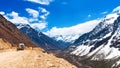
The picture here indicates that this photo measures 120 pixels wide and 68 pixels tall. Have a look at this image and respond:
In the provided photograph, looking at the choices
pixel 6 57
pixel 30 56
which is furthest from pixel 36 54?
pixel 6 57

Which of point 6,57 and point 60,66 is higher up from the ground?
point 6,57

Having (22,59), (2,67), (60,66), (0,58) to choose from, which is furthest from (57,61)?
(0,58)

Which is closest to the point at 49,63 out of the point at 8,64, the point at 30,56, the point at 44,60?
the point at 44,60

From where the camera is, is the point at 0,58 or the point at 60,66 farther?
the point at 0,58

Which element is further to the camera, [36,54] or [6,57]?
[6,57]

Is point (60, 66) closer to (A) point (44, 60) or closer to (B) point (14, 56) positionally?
(A) point (44, 60)

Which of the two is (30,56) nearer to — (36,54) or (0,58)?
(36,54)

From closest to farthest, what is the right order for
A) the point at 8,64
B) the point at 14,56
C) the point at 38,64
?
the point at 38,64 → the point at 8,64 → the point at 14,56

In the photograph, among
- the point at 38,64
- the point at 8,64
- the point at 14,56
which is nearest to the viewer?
the point at 38,64
